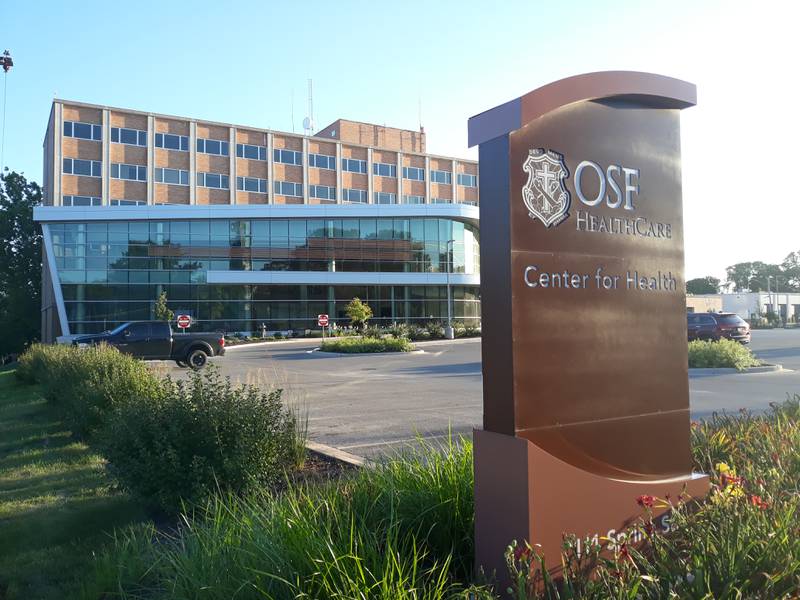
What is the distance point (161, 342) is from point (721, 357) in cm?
1968

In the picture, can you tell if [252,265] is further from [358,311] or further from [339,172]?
[339,172]

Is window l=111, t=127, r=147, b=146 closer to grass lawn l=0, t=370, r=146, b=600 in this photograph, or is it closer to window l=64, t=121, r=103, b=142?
window l=64, t=121, r=103, b=142

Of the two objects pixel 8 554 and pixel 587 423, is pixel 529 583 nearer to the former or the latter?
pixel 587 423

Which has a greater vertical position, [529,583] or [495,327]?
[495,327]

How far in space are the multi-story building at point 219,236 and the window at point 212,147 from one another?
0.32 ft

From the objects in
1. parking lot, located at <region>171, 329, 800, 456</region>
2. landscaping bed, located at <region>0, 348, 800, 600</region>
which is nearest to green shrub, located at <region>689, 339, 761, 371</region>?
parking lot, located at <region>171, 329, 800, 456</region>

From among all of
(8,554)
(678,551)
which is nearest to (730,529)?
(678,551)

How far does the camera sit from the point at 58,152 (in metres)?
54.6

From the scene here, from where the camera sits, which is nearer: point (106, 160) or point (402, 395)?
point (402, 395)

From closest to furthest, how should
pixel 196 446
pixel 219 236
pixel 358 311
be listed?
pixel 196 446 → pixel 358 311 → pixel 219 236

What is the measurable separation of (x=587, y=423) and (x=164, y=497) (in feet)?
11.9

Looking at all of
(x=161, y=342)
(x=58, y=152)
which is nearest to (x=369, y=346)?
(x=161, y=342)

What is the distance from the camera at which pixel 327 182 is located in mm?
67938

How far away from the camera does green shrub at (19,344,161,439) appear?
375 inches
